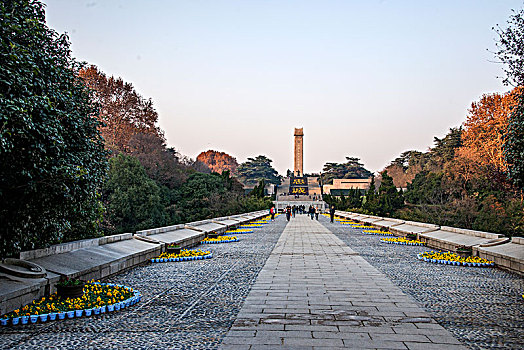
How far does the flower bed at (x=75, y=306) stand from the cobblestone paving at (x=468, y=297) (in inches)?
154

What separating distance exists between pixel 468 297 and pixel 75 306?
5371 mm

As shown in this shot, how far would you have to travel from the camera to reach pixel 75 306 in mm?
5223

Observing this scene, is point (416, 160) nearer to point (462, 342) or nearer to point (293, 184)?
point (293, 184)

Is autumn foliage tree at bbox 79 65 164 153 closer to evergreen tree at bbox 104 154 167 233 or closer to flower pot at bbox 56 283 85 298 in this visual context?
evergreen tree at bbox 104 154 167 233

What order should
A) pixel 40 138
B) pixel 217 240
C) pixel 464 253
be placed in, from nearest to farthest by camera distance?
pixel 40 138
pixel 464 253
pixel 217 240

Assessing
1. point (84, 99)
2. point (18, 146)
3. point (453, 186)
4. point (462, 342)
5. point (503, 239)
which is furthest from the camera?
point (453, 186)

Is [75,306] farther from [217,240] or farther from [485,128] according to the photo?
[485,128]

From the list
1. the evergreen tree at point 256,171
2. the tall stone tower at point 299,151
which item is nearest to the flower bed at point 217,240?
the tall stone tower at point 299,151

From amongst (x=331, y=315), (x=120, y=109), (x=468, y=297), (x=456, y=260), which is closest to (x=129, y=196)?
(x=120, y=109)

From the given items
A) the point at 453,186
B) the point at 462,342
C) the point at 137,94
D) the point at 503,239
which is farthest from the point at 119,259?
the point at 137,94

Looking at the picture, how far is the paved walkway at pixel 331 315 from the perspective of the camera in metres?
4.14

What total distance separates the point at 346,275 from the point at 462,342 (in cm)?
379

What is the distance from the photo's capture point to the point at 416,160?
69250mm

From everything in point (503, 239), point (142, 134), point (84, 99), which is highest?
point (142, 134)
